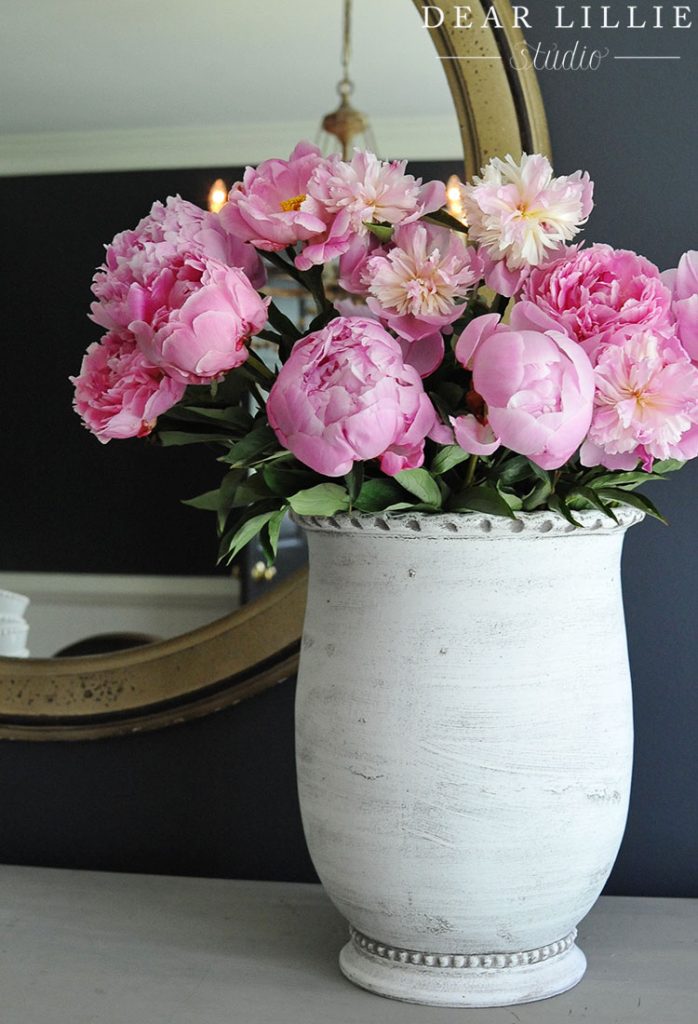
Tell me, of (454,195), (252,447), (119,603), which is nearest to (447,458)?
(252,447)

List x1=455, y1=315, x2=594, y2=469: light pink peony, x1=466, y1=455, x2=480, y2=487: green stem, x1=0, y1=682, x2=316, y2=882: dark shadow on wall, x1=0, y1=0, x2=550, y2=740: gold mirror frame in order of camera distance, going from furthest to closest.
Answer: x1=0, y1=682, x2=316, y2=882: dark shadow on wall, x1=0, y1=0, x2=550, y2=740: gold mirror frame, x1=466, y1=455, x2=480, y2=487: green stem, x1=455, y1=315, x2=594, y2=469: light pink peony

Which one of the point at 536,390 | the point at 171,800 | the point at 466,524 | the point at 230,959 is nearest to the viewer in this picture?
the point at 536,390

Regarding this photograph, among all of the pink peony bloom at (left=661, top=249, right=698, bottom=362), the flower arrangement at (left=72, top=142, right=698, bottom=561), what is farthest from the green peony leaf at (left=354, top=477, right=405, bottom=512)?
the pink peony bloom at (left=661, top=249, right=698, bottom=362)

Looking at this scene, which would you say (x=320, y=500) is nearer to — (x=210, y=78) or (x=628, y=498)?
(x=628, y=498)

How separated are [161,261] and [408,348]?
0.17 m

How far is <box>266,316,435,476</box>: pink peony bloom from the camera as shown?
25.6 inches

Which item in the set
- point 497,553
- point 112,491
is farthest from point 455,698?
point 112,491

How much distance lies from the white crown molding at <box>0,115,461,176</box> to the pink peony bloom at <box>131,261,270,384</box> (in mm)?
378

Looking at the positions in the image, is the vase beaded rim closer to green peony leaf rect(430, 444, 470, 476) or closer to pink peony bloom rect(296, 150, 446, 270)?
green peony leaf rect(430, 444, 470, 476)

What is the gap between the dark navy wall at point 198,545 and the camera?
1.01 metres

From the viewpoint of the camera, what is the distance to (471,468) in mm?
751

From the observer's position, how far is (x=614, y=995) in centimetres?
81

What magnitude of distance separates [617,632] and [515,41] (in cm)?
55

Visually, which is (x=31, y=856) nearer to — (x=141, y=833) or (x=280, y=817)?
(x=141, y=833)
